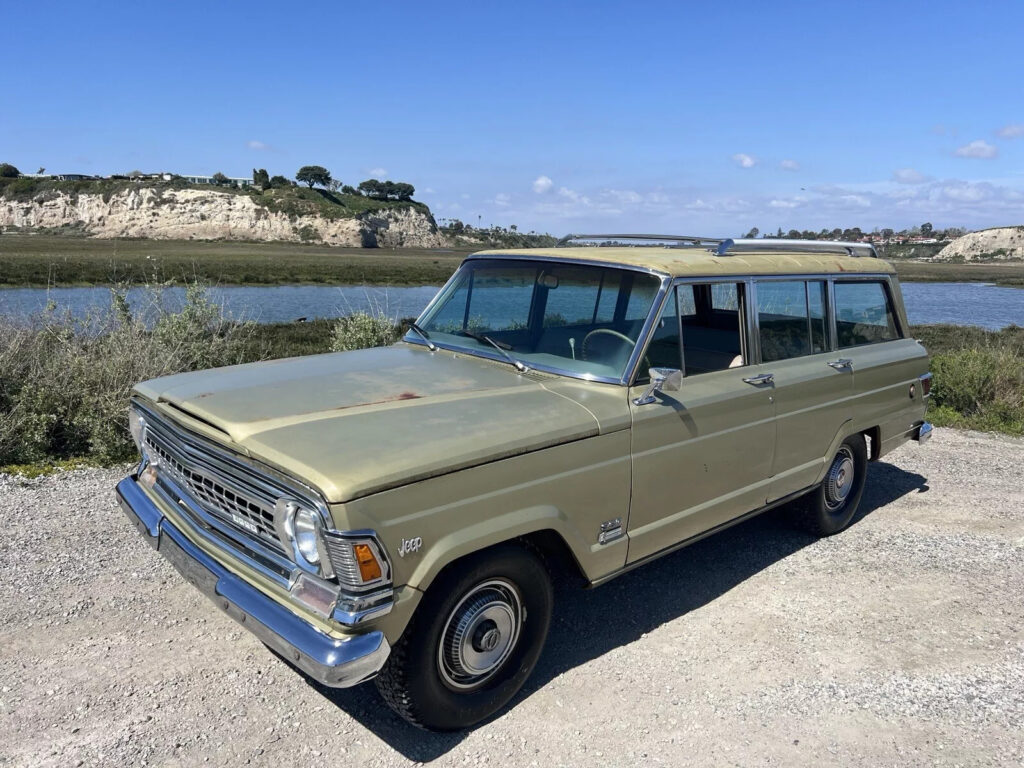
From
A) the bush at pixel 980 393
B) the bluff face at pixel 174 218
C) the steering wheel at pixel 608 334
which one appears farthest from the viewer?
the bluff face at pixel 174 218

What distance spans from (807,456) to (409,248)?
11335cm

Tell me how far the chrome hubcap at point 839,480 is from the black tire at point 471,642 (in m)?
2.94

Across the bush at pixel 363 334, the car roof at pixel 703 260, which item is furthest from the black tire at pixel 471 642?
the bush at pixel 363 334

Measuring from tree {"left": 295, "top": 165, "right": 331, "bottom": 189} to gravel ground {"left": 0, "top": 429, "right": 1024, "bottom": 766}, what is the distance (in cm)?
13583

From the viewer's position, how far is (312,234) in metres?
97.7

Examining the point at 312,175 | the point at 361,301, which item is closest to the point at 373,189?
the point at 312,175

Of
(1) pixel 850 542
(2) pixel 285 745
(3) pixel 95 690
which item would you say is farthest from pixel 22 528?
(1) pixel 850 542

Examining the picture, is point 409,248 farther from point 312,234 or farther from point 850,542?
point 850,542

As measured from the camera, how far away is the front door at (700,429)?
11.7 ft

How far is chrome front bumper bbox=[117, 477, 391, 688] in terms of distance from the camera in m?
2.47

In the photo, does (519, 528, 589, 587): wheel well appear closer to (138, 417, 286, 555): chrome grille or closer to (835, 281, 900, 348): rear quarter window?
(138, 417, 286, 555): chrome grille

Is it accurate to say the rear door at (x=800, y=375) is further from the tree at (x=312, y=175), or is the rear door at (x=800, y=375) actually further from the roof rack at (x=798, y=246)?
the tree at (x=312, y=175)

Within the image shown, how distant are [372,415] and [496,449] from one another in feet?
1.90

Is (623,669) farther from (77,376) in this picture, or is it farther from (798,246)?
(77,376)
